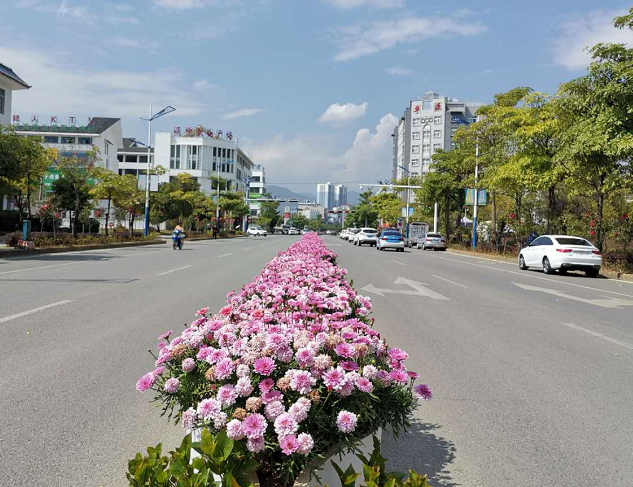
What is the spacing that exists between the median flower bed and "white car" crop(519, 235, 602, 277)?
18.2 m

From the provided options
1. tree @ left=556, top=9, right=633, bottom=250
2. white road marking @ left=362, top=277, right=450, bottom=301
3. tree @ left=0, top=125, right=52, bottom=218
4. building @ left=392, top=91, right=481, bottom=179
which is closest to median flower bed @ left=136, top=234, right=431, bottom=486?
white road marking @ left=362, top=277, right=450, bottom=301

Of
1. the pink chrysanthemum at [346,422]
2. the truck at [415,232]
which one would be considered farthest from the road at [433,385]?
the truck at [415,232]

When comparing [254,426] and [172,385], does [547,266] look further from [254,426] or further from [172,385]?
[254,426]

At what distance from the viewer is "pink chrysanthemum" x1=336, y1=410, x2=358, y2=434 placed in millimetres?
2449

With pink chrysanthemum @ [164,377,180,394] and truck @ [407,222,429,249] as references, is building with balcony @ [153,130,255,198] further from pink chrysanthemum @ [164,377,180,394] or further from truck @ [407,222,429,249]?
pink chrysanthemum @ [164,377,180,394]

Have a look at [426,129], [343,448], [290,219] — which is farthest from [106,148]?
[290,219]

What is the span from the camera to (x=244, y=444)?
8.02ft

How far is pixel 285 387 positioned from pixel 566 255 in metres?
19.1

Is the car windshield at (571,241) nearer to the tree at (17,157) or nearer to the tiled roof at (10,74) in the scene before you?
the tree at (17,157)

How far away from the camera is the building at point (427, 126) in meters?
107

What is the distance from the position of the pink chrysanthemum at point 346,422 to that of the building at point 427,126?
10430 cm

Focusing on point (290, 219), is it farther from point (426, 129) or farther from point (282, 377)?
point (282, 377)

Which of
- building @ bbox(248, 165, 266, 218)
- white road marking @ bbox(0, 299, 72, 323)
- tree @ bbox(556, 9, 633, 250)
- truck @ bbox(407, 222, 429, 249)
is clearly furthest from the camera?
building @ bbox(248, 165, 266, 218)

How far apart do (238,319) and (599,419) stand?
2.93 meters
